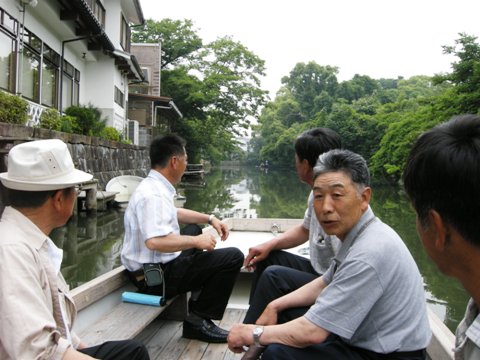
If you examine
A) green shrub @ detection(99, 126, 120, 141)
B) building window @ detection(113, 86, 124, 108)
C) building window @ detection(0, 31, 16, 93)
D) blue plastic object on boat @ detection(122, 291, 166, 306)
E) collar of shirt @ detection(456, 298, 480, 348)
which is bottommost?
blue plastic object on boat @ detection(122, 291, 166, 306)

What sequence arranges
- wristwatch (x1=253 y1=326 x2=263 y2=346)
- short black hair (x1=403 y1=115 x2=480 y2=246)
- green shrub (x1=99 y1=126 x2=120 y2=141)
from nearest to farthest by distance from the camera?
short black hair (x1=403 y1=115 x2=480 y2=246), wristwatch (x1=253 y1=326 x2=263 y2=346), green shrub (x1=99 y1=126 x2=120 y2=141)

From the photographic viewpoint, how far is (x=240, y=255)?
2.94 metres

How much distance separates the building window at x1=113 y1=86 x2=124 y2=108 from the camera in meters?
17.3

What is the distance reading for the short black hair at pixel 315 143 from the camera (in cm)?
265

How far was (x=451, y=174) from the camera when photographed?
89 centimetres

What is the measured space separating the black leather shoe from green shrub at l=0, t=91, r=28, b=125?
19.4ft

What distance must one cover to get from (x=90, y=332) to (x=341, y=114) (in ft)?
121

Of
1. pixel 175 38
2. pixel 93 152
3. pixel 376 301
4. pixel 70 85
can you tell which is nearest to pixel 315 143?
pixel 376 301

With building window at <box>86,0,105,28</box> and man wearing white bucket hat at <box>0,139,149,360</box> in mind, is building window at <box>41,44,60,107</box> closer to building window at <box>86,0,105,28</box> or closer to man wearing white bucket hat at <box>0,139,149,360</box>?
building window at <box>86,0,105,28</box>

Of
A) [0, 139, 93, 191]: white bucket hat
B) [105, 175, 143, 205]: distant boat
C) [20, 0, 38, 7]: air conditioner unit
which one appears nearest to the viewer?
[0, 139, 93, 191]: white bucket hat

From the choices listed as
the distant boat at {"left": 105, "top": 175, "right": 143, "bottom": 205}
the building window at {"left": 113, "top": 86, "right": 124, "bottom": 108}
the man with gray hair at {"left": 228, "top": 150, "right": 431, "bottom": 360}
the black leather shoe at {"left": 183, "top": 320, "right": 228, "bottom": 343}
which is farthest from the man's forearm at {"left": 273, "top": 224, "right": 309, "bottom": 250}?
the building window at {"left": 113, "top": 86, "right": 124, "bottom": 108}

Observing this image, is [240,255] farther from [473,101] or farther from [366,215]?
[473,101]

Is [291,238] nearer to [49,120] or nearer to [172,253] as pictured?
[172,253]

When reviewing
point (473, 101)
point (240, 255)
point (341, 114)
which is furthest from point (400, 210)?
point (341, 114)
